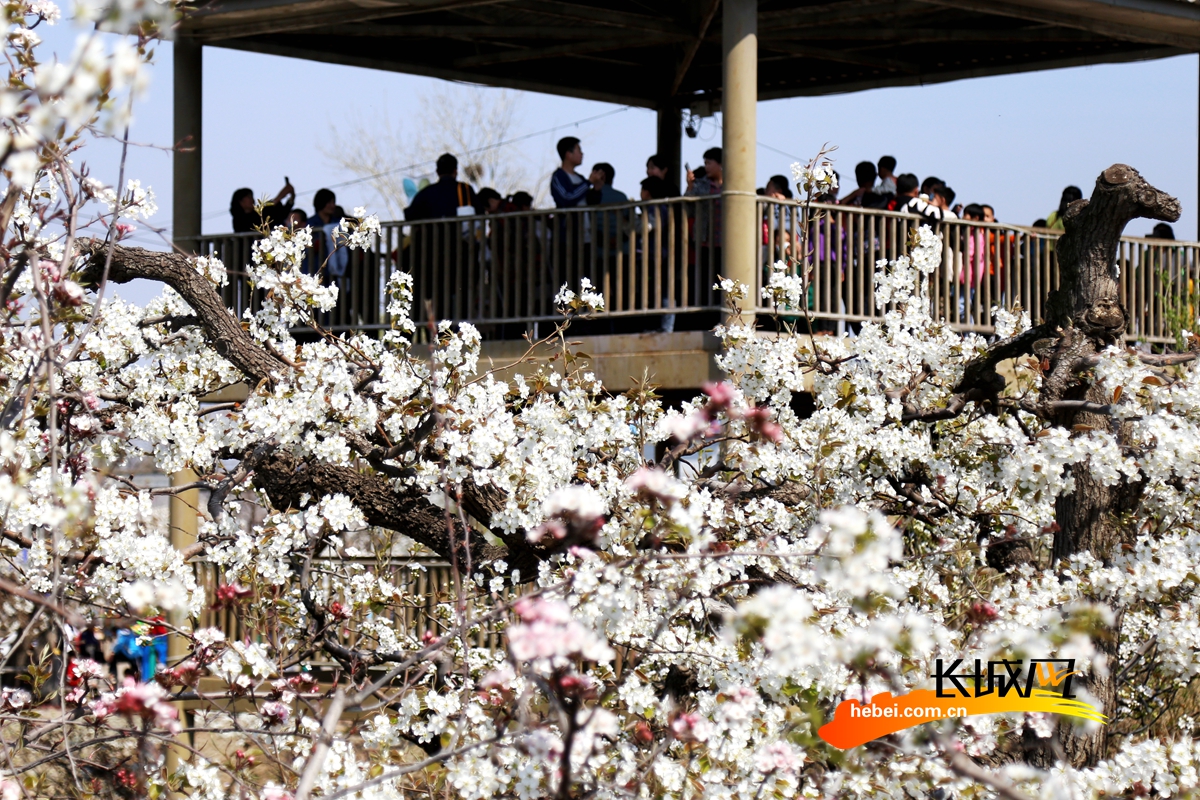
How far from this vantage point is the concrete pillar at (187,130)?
477 inches

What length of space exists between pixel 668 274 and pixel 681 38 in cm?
327

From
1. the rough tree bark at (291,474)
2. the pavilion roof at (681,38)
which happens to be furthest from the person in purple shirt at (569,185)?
the rough tree bark at (291,474)

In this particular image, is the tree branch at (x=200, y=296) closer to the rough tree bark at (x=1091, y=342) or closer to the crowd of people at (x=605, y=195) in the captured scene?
the rough tree bark at (x=1091, y=342)

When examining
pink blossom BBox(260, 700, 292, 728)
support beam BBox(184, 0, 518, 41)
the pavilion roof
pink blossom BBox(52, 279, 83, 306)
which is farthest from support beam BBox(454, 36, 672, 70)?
pink blossom BBox(260, 700, 292, 728)

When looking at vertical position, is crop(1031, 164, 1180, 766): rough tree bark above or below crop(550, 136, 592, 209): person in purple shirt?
below

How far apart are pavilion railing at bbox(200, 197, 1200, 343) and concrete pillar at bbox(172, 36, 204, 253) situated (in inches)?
24.9

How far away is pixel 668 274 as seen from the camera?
32.7 feet

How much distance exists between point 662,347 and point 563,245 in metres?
1.52

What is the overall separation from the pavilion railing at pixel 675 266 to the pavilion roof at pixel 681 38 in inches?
70.9

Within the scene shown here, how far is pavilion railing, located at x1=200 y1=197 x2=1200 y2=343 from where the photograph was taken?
993 cm

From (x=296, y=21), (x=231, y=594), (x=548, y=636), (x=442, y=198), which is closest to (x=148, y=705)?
(x=231, y=594)

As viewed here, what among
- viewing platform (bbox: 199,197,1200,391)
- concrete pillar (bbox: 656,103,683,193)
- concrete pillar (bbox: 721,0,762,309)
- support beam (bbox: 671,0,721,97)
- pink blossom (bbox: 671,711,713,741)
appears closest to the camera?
pink blossom (bbox: 671,711,713,741)

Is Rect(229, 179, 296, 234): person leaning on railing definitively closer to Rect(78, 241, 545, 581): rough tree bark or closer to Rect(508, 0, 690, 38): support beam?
Rect(508, 0, 690, 38): support beam

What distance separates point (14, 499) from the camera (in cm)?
300
